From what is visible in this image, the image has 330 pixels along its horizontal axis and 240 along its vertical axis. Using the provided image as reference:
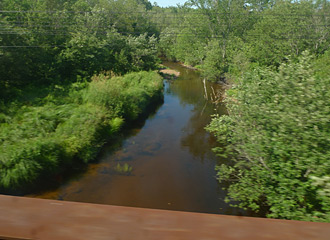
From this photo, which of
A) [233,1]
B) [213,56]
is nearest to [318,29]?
[213,56]

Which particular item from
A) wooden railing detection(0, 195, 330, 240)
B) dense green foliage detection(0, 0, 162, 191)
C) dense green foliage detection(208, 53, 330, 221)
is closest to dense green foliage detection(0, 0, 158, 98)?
dense green foliage detection(0, 0, 162, 191)

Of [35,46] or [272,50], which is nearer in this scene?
[35,46]

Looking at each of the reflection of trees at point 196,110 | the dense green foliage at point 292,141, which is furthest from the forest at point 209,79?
the reflection of trees at point 196,110

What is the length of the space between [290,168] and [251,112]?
5.45 ft

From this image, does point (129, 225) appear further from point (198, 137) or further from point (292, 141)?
point (198, 137)

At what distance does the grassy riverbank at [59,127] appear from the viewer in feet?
28.2

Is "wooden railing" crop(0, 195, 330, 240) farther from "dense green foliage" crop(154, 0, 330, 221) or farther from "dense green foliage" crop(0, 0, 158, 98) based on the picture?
"dense green foliage" crop(0, 0, 158, 98)

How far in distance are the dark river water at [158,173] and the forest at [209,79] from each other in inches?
27.5

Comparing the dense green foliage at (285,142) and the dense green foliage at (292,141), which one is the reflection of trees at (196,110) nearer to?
the dense green foliage at (285,142)

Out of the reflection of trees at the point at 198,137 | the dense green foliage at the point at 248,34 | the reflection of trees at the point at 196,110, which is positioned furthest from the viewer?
the dense green foliage at the point at 248,34

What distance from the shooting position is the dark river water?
8.85 meters

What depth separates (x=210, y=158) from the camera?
39.8ft

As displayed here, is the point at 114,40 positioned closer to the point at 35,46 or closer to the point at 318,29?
the point at 35,46

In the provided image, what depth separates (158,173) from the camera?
1056 cm
